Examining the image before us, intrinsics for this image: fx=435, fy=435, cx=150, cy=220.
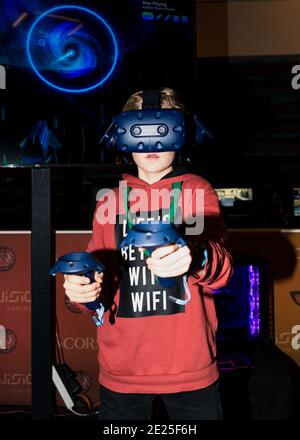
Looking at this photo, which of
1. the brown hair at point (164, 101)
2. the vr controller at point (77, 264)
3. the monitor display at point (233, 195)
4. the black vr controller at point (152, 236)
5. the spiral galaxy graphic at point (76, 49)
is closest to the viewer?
the black vr controller at point (152, 236)

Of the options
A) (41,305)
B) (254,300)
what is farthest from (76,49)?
(254,300)

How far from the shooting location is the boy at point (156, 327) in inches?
45.4

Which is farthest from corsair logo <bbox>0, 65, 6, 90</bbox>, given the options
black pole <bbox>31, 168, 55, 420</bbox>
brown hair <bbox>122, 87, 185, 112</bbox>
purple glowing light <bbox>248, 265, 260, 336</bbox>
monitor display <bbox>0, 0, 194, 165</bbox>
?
purple glowing light <bbox>248, 265, 260, 336</bbox>

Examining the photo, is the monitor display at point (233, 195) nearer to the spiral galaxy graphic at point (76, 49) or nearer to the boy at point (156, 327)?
the spiral galaxy graphic at point (76, 49)

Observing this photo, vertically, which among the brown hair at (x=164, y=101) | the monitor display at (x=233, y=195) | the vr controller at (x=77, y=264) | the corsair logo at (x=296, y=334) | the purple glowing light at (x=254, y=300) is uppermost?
the brown hair at (x=164, y=101)

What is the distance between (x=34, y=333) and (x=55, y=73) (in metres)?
0.95

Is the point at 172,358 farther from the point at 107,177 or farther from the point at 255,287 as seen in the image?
the point at 107,177

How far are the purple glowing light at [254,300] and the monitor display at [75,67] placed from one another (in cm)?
82

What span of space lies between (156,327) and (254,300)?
34.5 inches

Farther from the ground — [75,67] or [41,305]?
[75,67]

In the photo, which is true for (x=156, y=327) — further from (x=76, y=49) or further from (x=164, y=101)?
(x=76, y=49)

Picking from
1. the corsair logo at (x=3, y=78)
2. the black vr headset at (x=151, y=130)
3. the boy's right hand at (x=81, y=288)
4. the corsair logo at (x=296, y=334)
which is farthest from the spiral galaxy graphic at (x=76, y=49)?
the corsair logo at (x=296, y=334)

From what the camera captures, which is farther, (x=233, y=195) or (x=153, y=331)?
(x=233, y=195)

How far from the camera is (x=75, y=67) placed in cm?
163
